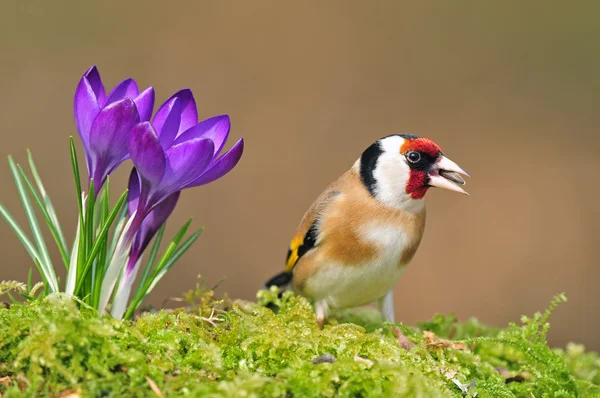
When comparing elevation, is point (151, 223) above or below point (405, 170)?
below

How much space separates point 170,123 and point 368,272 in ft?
2.96

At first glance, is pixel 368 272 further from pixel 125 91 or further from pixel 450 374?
pixel 125 91

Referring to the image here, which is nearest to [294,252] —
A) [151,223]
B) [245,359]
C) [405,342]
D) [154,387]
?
[405,342]

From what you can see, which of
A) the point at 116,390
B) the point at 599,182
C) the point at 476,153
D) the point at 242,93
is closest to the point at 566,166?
the point at 599,182

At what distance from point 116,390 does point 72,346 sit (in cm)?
12

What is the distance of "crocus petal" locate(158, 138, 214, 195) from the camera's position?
5.16 ft

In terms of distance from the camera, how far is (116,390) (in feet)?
4.01

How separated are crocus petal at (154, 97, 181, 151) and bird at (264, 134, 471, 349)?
0.78 metres

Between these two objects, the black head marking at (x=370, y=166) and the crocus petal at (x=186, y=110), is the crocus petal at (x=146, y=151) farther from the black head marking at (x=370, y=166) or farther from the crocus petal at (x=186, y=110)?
the black head marking at (x=370, y=166)

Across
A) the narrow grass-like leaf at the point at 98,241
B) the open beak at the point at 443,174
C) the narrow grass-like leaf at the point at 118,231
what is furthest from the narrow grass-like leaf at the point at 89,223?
the open beak at the point at 443,174

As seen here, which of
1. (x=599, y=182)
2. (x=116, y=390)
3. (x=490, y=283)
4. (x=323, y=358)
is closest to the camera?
(x=116, y=390)

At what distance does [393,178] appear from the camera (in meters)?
2.26

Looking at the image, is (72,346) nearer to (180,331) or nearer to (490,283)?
(180,331)

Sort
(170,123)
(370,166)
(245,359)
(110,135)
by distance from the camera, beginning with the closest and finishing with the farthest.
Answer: (245,359) < (110,135) < (170,123) < (370,166)
